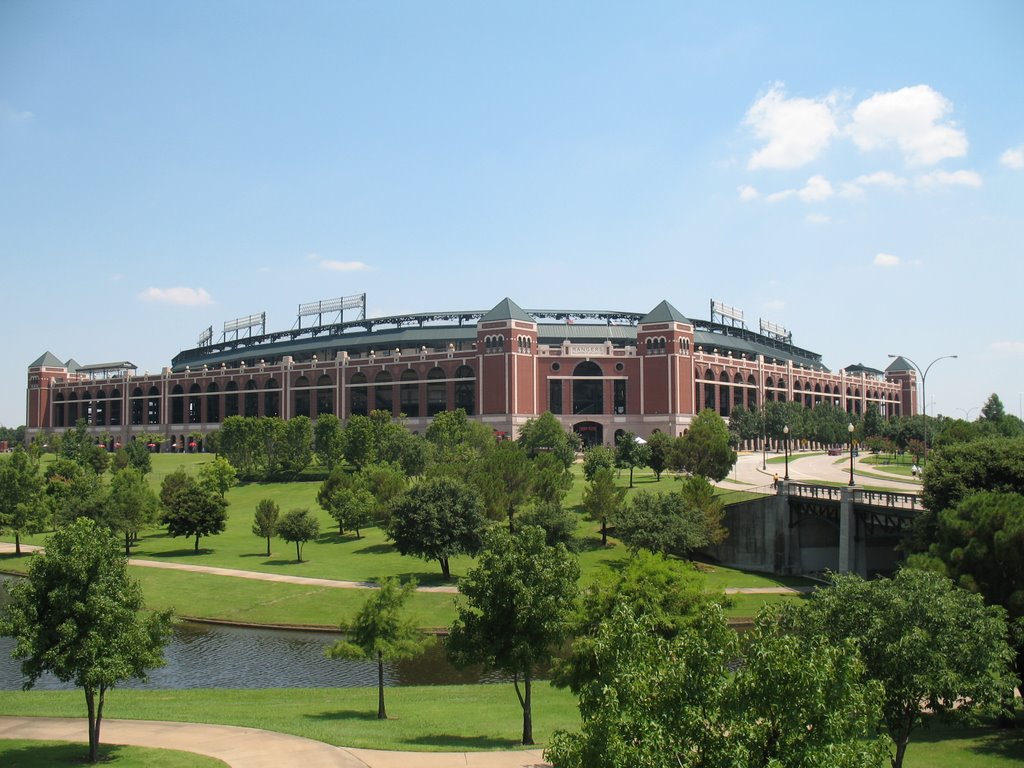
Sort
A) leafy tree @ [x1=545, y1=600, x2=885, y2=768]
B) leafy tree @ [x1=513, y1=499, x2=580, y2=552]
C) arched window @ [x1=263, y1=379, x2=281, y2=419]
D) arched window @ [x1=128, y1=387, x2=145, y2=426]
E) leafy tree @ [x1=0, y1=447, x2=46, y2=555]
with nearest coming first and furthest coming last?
1. leafy tree @ [x1=545, y1=600, x2=885, y2=768]
2. leafy tree @ [x1=513, y1=499, x2=580, y2=552]
3. leafy tree @ [x1=0, y1=447, x2=46, y2=555]
4. arched window @ [x1=263, y1=379, x2=281, y2=419]
5. arched window @ [x1=128, y1=387, x2=145, y2=426]

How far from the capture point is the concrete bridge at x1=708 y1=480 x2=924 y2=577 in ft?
195

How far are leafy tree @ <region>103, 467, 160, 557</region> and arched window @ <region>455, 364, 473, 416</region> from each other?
64167mm

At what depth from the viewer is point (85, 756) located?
76.8 feet

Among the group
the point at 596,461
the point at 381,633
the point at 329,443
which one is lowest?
the point at 381,633

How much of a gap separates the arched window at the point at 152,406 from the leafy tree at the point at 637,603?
151m

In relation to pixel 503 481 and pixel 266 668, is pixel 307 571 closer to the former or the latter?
pixel 503 481

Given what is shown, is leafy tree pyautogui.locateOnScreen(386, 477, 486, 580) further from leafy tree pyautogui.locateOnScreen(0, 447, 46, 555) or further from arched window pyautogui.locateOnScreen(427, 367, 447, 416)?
arched window pyautogui.locateOnScreen(427, 367, 447, 416)

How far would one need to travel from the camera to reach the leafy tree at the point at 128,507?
69.2 m

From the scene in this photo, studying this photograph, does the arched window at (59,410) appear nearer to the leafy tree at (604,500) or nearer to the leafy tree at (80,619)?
the leafy tree at (604,500)

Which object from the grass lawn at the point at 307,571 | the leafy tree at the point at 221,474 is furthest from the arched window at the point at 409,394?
the grass lawn at the point at 307,571

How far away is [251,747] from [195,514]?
49444 millimetres

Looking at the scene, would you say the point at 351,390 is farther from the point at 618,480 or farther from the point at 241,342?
the point at 618,480

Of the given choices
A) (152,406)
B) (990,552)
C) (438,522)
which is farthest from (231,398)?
(990,552)

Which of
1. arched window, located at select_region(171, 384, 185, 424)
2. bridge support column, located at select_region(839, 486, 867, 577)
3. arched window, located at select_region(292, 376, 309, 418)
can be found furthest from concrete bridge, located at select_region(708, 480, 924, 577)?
arched window, located at select_region(171, 384, 185, 424)
